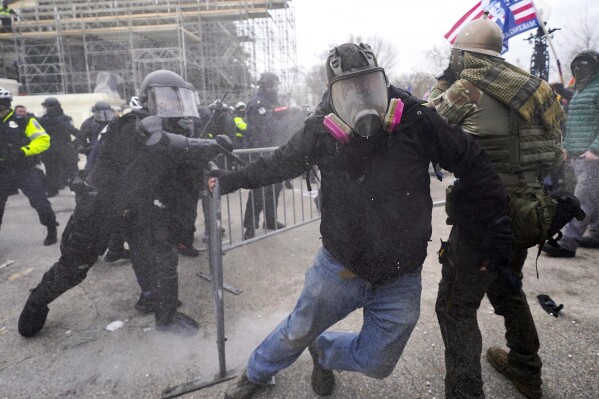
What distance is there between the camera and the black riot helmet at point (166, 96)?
3.07 metres

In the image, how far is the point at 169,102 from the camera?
10.2 feet

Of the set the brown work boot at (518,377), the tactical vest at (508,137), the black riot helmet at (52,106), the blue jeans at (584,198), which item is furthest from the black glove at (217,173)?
the black riot helmet at (52,106)

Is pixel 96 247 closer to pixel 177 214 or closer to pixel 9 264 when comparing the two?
pixel 177 214

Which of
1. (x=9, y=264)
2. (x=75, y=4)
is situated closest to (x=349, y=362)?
(x=9, y=264)

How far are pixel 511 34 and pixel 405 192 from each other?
470cm

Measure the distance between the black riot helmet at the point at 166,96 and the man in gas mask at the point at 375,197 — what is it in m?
1.42

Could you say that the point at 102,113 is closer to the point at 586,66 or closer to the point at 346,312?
the point at 346,312

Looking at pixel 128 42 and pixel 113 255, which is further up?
pixel 128 42

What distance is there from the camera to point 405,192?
6.02 ft

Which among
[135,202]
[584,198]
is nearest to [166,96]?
[135,202]

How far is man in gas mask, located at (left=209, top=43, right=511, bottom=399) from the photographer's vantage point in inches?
70.9

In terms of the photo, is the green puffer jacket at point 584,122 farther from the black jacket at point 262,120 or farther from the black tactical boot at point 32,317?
the black tactical boot at point 32,317

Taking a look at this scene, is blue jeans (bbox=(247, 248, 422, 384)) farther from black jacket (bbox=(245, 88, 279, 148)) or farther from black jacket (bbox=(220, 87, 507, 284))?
black jacket (bbox=(245, 88, 279, 148))

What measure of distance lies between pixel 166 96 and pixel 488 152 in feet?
7.70
